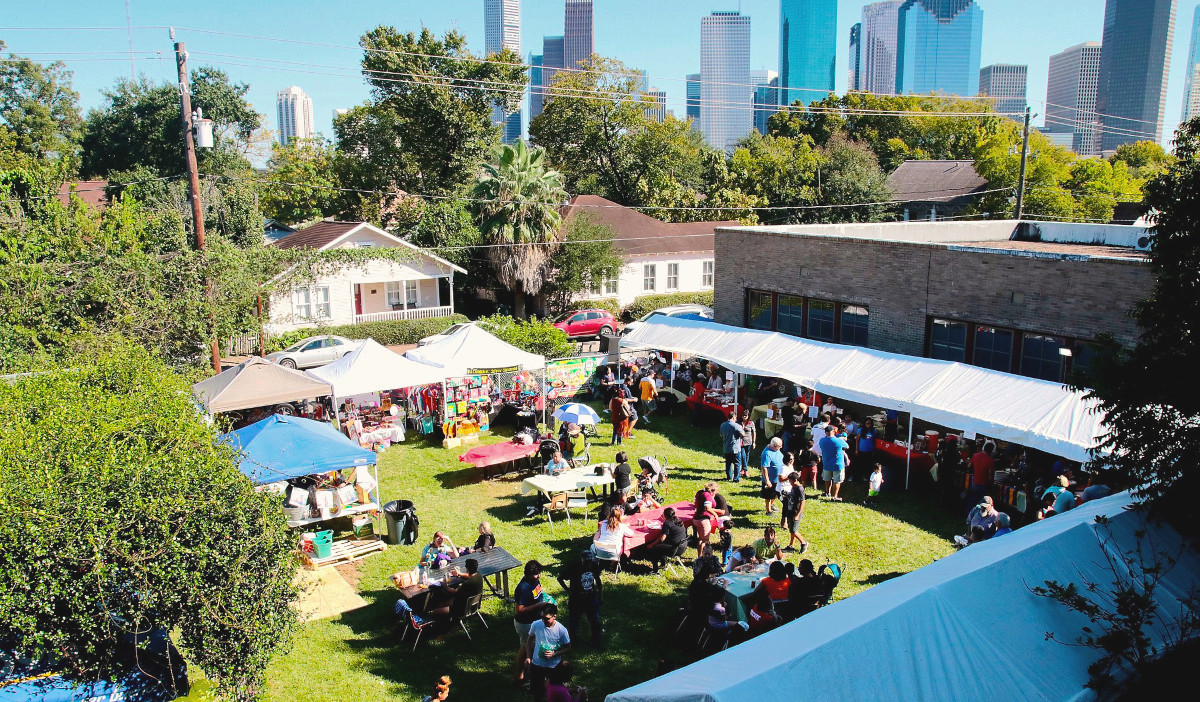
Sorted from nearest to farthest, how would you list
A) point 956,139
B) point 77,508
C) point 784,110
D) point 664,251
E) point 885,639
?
1. point 77,508
2. point 885,639
3. point 664,251
4. point 956,139
5. point 784,110

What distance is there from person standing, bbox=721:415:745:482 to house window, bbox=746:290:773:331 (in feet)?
20.9

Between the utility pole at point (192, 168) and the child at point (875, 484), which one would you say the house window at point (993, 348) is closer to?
the child at point (875, 484)

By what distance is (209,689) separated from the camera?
273 inches

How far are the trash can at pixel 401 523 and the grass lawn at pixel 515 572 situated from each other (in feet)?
0.61

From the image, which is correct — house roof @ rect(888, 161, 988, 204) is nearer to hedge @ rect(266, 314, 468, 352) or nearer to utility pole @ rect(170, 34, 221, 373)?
hedge @ rect(266, 314, 468, 352)

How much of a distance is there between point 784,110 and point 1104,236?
59737 millimetres

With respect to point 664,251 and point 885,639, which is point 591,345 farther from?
point 885,639

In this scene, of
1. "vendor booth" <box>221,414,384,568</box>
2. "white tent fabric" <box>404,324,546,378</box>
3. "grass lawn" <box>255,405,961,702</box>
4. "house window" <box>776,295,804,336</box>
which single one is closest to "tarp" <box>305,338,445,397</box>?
"white tent fabric" <box>404,324,546,378</box>

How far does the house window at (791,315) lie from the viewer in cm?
2020

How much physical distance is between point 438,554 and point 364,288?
25928 millimetres

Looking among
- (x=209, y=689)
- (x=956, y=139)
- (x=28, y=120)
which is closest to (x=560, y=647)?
(x=209, y=689)

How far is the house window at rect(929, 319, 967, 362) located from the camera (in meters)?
16.7

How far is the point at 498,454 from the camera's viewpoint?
15328 millimetres

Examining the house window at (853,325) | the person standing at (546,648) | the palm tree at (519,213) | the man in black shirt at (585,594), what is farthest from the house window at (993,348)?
the palm tree at (519,213)
